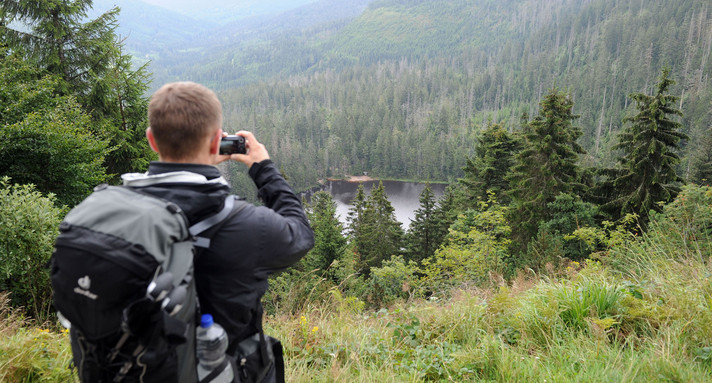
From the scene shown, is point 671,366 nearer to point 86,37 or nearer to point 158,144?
point 158,144

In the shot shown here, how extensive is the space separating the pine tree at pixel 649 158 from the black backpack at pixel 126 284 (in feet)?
62.6

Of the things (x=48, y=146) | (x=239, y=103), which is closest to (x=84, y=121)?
(x=48, y=146)

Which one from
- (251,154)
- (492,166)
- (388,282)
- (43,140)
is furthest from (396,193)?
(251,154)

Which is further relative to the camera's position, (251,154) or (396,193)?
(396,193)

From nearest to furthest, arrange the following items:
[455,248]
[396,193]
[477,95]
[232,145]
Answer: [232,145] → [455,248] → [396,193] → [477,95]

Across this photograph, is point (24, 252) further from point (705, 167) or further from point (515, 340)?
point (705, 167)

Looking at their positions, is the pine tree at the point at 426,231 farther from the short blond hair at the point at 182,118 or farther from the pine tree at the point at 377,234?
the short blond hair at the point at 182,118

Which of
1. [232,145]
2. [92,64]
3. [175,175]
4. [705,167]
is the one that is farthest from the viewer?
[705,167]

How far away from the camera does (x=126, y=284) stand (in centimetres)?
120

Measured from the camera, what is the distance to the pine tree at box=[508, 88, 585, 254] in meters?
Answer: 17.9

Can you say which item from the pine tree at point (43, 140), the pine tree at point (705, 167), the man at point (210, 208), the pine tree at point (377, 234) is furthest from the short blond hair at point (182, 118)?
the pine tree at point (705, 167)

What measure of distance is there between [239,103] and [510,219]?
162212 mm

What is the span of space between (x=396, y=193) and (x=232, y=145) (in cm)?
8387

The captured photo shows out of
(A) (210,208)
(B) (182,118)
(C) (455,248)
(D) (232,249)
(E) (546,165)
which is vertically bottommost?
(C) (455,248)
